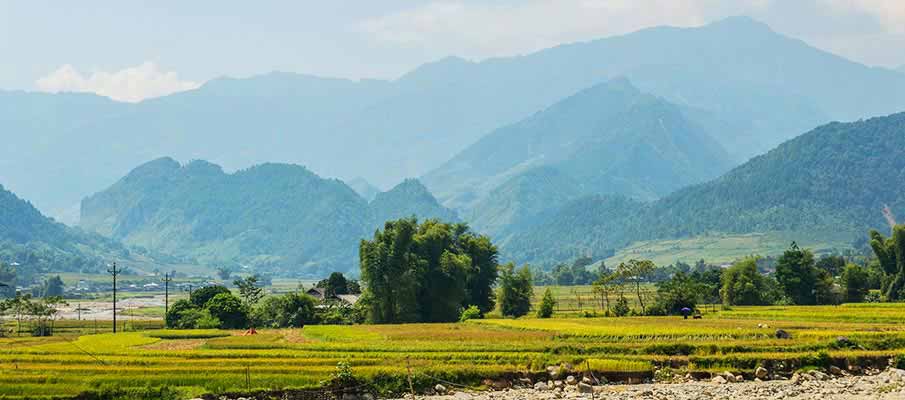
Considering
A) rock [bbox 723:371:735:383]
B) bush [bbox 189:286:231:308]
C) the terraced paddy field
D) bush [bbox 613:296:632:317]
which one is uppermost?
bush [bbox 189:286:231:308]

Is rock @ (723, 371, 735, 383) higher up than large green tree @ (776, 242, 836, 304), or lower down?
lower down

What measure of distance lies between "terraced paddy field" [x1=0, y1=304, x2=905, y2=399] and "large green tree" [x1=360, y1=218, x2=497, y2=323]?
19404 millimetres

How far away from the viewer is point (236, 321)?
97.6 meters

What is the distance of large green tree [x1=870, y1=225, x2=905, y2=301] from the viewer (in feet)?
346

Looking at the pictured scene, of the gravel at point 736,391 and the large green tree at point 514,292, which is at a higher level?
the large green tree at point 514,292

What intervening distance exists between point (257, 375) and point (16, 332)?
229 ft

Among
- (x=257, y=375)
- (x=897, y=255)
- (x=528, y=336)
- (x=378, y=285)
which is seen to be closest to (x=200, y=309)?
(x=378, y=285)

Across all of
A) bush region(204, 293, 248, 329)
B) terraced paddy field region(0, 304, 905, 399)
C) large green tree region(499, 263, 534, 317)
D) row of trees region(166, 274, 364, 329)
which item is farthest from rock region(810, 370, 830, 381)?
bush region(204, 293, 248, 329)

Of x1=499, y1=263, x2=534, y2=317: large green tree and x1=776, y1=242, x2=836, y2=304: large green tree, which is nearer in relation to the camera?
x1=776, y1=242, x2=836, y2=304: large green tree

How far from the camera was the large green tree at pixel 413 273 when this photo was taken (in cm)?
9650

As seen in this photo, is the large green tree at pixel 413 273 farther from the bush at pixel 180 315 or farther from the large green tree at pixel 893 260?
the large green tree at pixel 893 260

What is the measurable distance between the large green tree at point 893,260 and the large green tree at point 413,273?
4416cm

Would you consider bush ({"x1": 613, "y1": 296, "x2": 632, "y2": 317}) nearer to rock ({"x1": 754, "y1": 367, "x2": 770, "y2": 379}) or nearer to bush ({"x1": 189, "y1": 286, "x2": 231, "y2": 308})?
bush ({"x1": 189, "y1": 286, "x2": 231, "y2": 308})

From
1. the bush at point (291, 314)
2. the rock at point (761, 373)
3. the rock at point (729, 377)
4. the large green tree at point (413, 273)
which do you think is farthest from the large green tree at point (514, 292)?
the rock at point (729, 377)
